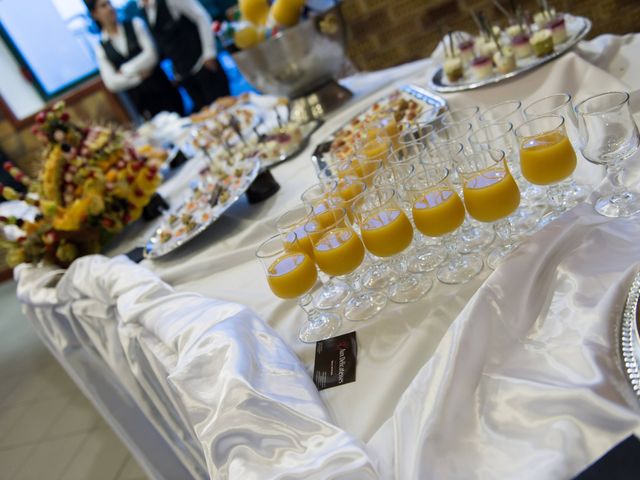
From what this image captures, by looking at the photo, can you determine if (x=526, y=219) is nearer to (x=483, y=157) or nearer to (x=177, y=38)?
(x=483, y=157)

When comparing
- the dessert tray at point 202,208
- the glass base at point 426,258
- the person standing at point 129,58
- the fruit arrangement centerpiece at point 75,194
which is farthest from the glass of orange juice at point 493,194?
the person standing at point 129,58

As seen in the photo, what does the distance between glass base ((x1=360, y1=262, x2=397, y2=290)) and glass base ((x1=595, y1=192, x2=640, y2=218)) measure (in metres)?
0.36

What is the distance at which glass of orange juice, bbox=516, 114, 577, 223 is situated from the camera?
2.76ft

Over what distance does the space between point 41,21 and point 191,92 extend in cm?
282

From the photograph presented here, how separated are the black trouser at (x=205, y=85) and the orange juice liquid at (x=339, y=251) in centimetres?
372

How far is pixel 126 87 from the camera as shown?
4.37 metres

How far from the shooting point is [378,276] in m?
1.01

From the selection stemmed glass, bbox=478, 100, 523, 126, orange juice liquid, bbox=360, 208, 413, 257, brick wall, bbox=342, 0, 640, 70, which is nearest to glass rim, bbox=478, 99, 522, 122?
stemmed glass, bbox=478, 100, 523, 126

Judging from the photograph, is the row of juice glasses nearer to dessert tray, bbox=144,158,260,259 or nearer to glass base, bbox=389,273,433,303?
glass base, bbox=389,273,433,303

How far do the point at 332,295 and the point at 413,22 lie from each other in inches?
112

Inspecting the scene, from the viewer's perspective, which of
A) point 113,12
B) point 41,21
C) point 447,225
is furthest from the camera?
point 41,21

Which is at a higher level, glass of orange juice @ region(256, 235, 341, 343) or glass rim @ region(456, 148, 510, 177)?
glass rim @ region(456, 148, 510, 177)

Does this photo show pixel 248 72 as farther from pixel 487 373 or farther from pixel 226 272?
pixel 487 373

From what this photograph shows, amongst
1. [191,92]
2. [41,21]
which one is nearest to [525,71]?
[191,92]
